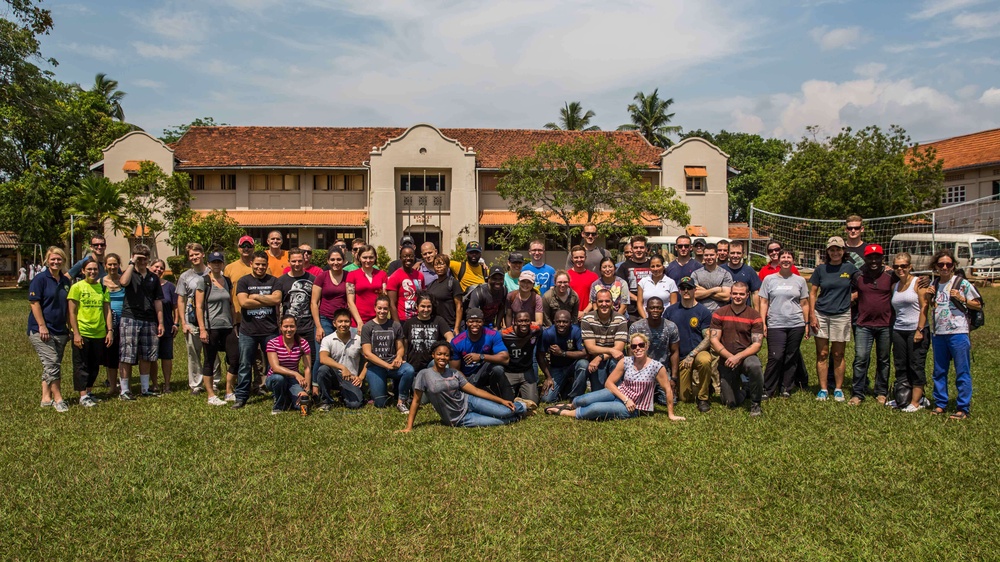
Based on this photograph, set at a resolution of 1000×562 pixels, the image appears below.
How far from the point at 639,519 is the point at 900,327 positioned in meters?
5.20

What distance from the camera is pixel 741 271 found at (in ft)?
30.9

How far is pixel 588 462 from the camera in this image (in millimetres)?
6242

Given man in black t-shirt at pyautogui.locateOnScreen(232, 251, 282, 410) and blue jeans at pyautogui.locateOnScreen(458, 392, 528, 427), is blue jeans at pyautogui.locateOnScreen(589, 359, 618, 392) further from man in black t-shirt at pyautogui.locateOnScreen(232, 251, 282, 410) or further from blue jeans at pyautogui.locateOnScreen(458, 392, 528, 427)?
man in black t-shirt at pyautogui.locateOnScreen(232, 251, 282, 410)

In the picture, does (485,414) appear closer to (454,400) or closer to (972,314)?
(454,400)

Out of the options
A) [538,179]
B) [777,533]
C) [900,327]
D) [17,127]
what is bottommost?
[777,533]

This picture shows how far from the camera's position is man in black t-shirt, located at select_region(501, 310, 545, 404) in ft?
28.3

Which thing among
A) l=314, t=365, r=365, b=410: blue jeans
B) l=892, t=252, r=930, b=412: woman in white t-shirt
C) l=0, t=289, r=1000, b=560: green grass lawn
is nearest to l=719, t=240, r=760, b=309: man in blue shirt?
l=892, t=252, r=930, b=412: woman in white t-shirt

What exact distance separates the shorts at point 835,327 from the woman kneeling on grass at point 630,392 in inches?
96.5

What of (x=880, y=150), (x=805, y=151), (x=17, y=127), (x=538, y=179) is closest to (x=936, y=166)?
(x=880, y=150)

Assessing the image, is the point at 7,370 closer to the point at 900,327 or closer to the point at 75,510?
the point at 75,510

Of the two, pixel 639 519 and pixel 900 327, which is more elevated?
pixel 900 327

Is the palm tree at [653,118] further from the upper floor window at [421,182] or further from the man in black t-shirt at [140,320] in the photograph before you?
the man in black t-shirt at [140,320]

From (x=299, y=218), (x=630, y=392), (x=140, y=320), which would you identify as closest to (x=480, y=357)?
(x=630, y=392)

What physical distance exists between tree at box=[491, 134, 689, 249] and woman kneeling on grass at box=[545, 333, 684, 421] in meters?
21.4
